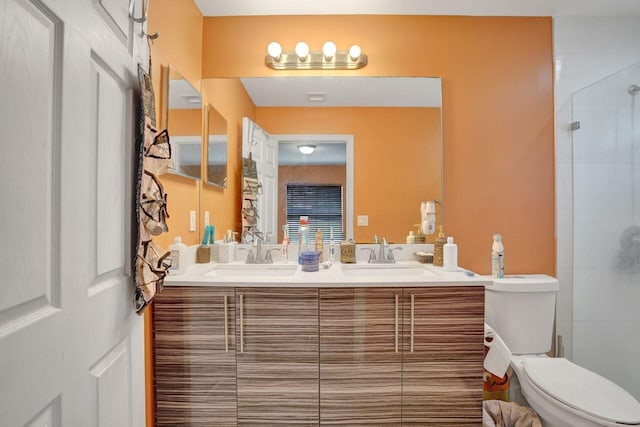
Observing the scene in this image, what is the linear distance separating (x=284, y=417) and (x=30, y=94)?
4.80ft

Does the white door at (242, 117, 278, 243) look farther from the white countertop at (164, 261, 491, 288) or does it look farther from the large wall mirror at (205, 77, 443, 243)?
the white countertop at (164, 261, 491, 288)

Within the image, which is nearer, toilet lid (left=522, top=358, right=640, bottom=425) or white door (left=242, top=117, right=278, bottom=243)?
toilet lid (left=522, top=358, right=640, bottom=425)

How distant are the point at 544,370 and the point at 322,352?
42.3 inches

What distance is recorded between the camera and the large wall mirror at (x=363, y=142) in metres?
2.00

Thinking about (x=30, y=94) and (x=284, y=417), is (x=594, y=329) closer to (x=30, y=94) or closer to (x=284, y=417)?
(x=284, y=417)

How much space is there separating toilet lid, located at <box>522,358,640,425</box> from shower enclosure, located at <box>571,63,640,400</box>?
1.61ft

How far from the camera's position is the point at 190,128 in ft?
5.76

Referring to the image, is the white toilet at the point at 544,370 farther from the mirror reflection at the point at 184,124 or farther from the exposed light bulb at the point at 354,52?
the mirror reflection at the point at 184,124

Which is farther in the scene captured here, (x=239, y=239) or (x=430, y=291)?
(x=239, y=239)

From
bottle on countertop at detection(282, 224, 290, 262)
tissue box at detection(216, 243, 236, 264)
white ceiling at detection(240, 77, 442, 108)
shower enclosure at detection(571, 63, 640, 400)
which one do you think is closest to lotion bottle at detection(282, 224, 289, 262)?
bottle on countertop at detection(282, 224, 290, 262)

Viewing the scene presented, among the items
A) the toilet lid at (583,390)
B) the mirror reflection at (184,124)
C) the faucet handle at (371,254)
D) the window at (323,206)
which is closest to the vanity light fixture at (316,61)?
the mirror reflection at (184,124)

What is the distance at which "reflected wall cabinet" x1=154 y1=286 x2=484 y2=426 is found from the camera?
1463 mm

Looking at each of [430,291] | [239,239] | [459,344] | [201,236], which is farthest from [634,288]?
[201,236]

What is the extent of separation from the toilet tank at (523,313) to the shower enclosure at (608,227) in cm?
37
